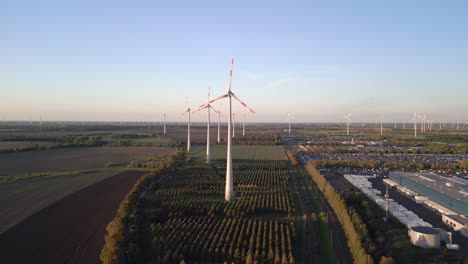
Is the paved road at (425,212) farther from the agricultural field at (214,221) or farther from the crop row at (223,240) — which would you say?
the crop row at (223,240)

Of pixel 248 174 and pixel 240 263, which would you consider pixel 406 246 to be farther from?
pixel 248 174

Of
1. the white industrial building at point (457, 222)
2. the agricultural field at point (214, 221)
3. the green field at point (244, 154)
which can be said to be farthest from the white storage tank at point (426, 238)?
the green field at point (244, 154)

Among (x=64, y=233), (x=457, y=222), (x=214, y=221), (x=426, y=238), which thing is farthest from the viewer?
(x=214, y=221)

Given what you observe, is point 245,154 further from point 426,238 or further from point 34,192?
point 426,238

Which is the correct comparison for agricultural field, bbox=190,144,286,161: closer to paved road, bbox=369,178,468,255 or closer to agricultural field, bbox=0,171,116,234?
agricultural field, bbox=0,171,116,234

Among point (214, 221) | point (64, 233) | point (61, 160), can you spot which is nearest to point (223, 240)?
point (214, 221)

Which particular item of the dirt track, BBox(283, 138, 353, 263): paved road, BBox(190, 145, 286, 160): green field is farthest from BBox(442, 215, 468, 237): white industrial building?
BBox(190, 145, 286, 160): green field

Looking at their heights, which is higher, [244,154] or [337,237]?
[244,154]
